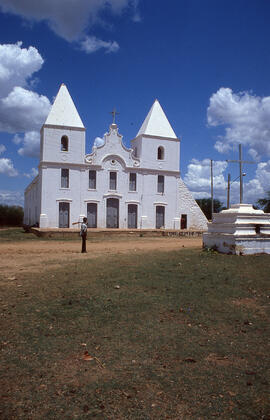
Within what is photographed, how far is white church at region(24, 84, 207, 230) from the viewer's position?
88.7 ft

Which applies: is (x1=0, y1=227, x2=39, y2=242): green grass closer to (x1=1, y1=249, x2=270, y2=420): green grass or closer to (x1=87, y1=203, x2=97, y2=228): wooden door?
(x1=87, y1=203, x2=97, y2=228): wooden door

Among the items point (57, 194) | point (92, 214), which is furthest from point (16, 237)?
point (92, 214)

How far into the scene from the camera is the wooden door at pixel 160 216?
1184 inches

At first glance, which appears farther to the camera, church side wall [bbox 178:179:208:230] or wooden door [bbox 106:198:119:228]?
church side wall [bbox 178:179:208:230]

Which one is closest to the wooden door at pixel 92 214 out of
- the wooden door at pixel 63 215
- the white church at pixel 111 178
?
the white church at pixel 111 178

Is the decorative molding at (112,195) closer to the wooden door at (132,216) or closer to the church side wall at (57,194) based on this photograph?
the wooden door at (132,216)

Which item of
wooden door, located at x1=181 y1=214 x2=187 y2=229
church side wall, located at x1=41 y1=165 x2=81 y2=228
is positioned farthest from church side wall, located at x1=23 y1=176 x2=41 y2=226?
wooden door, located at x1=181 y1=214 x2=187 y2=229

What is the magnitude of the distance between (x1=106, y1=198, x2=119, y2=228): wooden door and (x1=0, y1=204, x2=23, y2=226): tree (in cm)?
1962

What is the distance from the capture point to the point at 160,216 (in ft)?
98.9

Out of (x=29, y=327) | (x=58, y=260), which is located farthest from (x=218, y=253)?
(x=29, y=327)

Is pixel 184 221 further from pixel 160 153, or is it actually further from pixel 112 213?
pixel 112 213

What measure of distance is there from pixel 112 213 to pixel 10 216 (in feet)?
65.5

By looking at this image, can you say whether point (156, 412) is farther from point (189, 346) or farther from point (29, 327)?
point (29, 327)

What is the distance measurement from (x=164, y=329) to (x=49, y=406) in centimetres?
198
